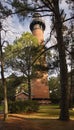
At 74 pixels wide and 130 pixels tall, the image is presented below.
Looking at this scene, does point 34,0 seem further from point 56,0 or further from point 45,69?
point 45,69

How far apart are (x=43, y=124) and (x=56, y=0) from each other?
862 cm

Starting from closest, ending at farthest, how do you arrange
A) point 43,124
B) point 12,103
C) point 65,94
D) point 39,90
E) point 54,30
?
point 43,124 → point 65,94 → point 54,30 → point 12,103 → point 39,90

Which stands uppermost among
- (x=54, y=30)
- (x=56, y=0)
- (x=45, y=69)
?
(x=56, y=0)

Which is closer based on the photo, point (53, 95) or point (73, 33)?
point (73, 33)

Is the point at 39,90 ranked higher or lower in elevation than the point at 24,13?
lower

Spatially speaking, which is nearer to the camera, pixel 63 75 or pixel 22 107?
pixel 63 75

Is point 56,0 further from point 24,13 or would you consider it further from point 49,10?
point 24,13

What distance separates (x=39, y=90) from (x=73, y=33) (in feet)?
112

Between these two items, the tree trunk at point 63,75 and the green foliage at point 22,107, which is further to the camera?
the green foliage at point 22,107

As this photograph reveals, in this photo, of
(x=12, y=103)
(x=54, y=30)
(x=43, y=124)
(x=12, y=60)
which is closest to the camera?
(x=43, y=124)

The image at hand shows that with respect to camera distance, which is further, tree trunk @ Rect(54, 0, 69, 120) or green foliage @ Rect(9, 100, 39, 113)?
green foliage @ Rect(9, 100, 39, 113)

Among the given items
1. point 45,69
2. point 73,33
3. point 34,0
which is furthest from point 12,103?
point 34,0

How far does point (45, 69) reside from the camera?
1040 inches

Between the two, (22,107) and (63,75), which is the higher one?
(63,75)
